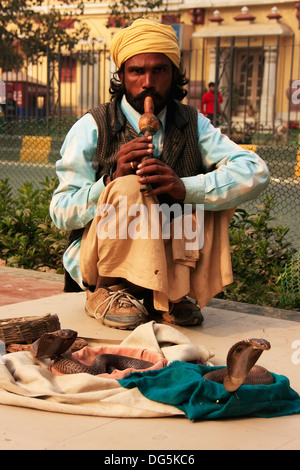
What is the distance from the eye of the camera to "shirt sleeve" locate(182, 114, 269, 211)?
3629 millimetres

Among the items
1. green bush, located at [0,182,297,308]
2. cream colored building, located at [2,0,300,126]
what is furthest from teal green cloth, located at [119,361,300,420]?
cream colored building, located at [2,0,300,126]

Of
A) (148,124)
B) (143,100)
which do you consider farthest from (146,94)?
(148,124)

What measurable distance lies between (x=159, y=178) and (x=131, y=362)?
90 centimetres

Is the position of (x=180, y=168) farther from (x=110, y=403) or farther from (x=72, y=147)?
(x=110, y=403)

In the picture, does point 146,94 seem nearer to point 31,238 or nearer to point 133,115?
point 133,115

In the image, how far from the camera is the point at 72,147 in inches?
150

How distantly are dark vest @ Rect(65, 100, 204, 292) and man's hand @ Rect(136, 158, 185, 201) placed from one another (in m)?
0.28

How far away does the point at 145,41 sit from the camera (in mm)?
3736

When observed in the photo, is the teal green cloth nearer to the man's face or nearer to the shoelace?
the shoelace

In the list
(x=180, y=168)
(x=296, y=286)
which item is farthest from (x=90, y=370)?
(x=296, y=286)

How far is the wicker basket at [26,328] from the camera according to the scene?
3232 millimetres

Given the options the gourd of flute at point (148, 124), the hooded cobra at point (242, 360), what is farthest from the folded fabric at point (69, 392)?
the gourd of flute at point (148, 124)

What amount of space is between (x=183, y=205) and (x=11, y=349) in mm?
1134

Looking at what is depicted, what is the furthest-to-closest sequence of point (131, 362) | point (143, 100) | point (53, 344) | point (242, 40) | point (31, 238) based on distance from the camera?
1. point (242, 40)
2. point (31, 238)
3. point (143, 100)
4. point (131, 362)
5. point (53, 344)
